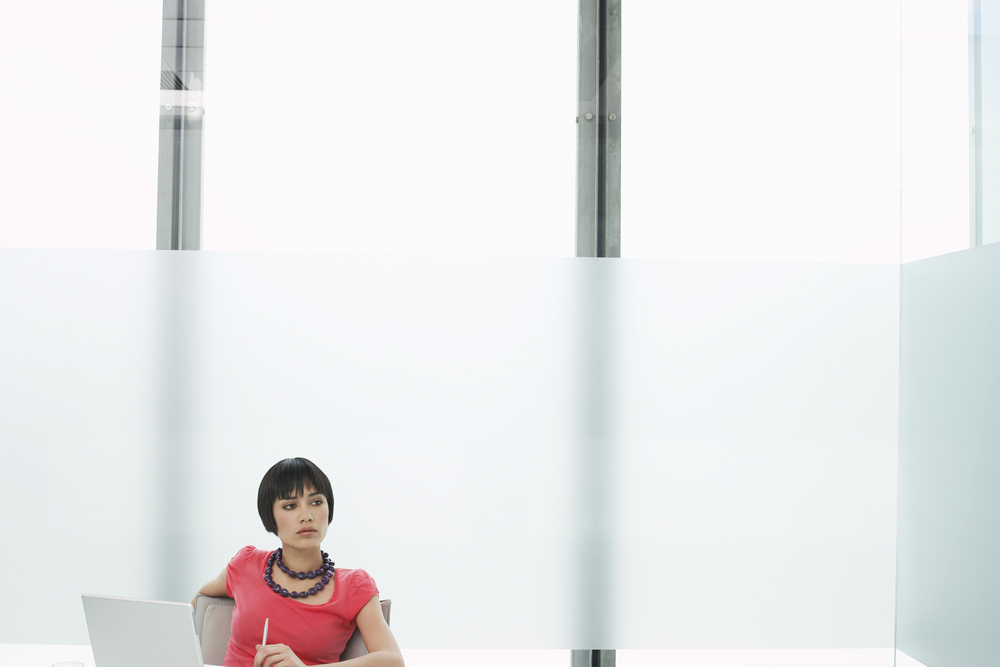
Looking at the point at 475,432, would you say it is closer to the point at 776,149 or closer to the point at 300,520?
the point at 300,520

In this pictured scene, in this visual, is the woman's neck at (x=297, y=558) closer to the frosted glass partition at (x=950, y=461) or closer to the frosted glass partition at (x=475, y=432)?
the frosted glass partition at (x=475, y=432)

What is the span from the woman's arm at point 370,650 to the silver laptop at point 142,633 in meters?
0.24

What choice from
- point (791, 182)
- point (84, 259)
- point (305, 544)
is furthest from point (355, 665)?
point (791, 182)

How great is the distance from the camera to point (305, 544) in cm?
201

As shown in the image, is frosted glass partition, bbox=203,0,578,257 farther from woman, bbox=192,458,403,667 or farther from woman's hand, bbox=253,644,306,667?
woman's hand, bbox=253,644,306,667

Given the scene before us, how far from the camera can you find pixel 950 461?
2.91 m

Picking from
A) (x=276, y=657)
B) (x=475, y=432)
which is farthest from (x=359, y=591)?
(x=475, y=432)

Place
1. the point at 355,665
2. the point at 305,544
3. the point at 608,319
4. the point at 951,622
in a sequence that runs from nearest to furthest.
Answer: the point at 355,665 < the point at 305,544 < the point at 951,622 < the point at 608,319

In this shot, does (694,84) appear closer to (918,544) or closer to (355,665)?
(918,544)

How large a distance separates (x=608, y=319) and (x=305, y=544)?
156 centimetres

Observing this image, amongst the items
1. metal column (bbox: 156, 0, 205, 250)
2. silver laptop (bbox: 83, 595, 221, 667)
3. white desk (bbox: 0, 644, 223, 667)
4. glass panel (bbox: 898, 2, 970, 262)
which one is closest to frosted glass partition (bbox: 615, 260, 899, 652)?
glass panel (bbox: 898, 2, 970, 262)

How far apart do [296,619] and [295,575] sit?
0.37 feet

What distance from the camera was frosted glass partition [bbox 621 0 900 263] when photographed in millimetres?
3158

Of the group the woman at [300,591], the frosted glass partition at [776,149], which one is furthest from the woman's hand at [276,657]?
the frosted glass partition at [776,149]
